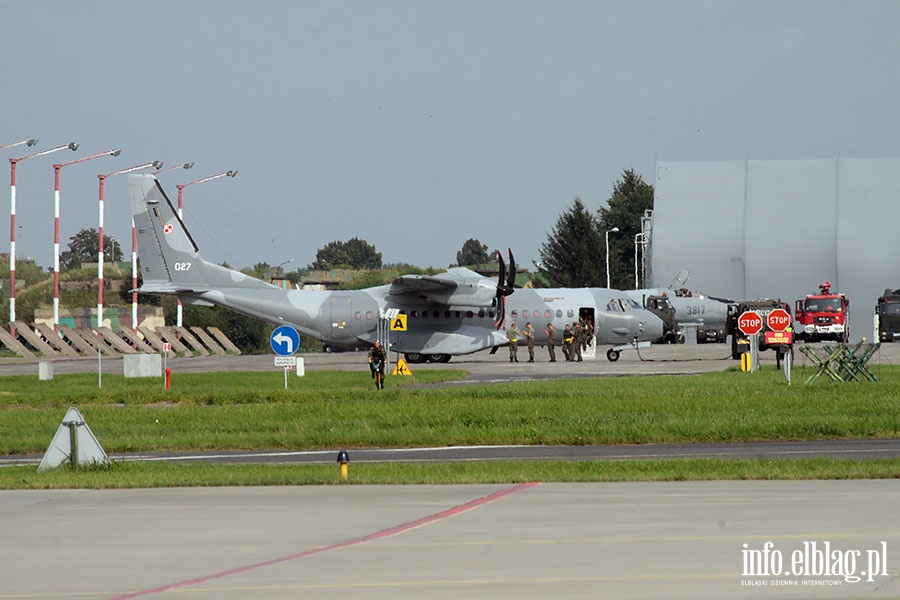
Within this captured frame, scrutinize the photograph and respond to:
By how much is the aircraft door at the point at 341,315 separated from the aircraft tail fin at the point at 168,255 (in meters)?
3.06

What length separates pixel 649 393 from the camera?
30.9m

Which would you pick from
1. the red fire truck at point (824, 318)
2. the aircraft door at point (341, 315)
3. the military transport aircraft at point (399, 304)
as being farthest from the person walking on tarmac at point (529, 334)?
the red fire truck at point (824, 318)

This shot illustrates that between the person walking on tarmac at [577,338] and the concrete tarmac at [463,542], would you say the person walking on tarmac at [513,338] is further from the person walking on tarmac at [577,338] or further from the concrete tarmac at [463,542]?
the concrete tarmac at [463,542]

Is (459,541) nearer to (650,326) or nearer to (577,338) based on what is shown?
(577,338)

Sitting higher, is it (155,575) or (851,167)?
(851,167)

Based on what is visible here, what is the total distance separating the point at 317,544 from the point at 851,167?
251 ft

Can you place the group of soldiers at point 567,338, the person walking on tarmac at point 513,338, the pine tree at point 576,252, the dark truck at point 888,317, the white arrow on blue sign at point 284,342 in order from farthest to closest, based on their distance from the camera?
the pine tree at point 576,252, the dark truck at point 888,317, the person walking on tarmac at point 513,338, the group of soldiers at point 567,338, the white arrow on blue sign at point 284,342

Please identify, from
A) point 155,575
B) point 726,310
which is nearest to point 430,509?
point 155,575

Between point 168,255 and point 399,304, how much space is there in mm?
10035

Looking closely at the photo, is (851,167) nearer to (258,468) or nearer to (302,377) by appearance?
(302,377)

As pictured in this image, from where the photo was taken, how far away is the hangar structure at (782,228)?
79750 millimetres

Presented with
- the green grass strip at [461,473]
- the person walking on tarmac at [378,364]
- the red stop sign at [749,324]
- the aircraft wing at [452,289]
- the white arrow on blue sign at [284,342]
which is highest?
the aircraft wing at [452,289]

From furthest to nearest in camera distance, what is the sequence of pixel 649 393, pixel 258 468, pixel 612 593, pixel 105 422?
pixel 649 393 → pixel 105 422 → pixel 258 468 → pixel 612 593

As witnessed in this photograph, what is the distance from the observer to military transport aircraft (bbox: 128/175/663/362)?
52125 millimetres
